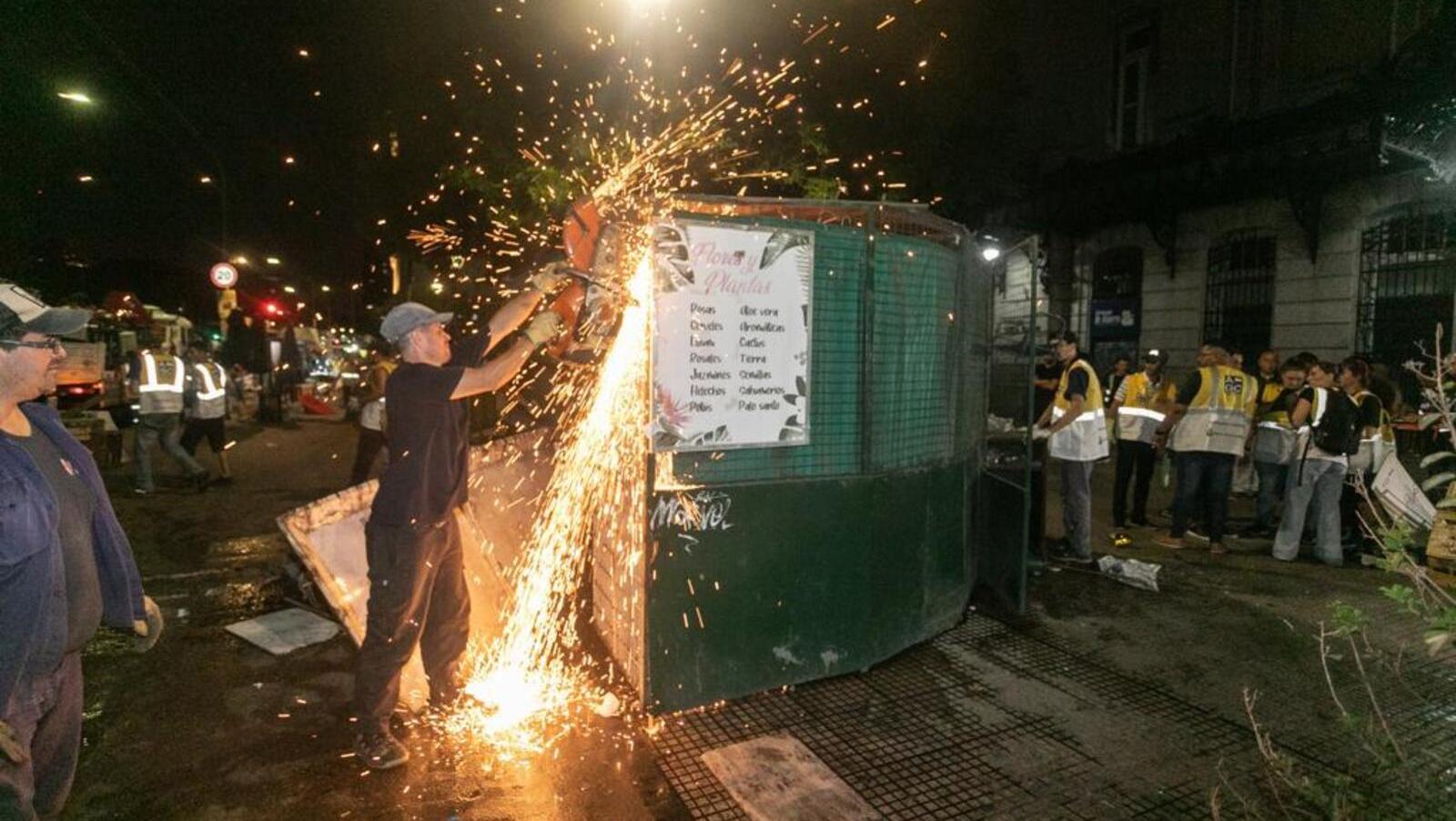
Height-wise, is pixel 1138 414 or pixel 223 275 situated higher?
pixel 223 275

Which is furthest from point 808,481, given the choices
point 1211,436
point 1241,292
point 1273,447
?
point 1241,292

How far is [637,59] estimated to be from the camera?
6.32 m

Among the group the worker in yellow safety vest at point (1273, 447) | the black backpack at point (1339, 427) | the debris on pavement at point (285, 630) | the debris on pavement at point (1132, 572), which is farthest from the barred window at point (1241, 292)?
the debris on pavement at point (285, 630)

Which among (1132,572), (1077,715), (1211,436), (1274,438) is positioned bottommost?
(1077,715)

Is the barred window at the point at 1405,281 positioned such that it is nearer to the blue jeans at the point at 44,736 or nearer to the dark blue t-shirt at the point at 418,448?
the dark blue t-shirt at the point at 418,448

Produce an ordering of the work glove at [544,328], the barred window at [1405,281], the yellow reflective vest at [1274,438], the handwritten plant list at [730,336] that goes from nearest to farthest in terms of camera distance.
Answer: the work glove at [544,328] < the handwritten plant list at [730,336] < the yellow reflective vest at [1274,438] < the barred window at [1405,281]

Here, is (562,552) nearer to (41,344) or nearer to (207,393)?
(41,344)

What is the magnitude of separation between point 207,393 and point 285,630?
6.07 metres

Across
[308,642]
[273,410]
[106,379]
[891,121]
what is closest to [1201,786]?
[308,642]

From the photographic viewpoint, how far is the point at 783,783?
3.45 metres

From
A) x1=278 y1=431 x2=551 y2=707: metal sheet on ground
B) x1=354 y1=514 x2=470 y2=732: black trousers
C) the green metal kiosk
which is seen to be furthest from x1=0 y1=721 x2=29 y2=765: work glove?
the green metal kiosk

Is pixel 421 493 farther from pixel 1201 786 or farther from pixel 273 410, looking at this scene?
pixel 273 410

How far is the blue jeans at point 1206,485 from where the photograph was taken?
7.62 metres

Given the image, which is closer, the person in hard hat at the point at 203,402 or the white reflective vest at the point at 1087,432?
the white reflective vest at the point at 1087,432
